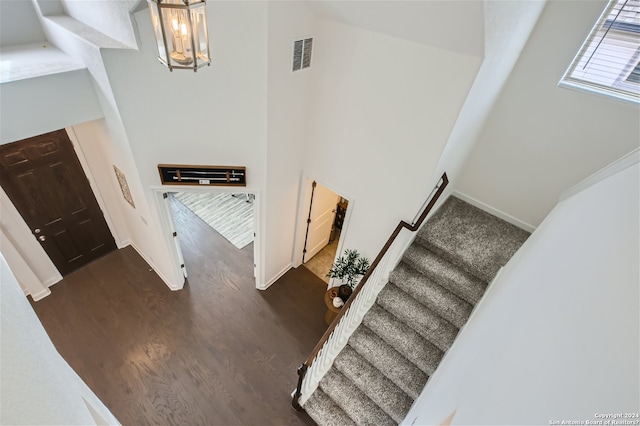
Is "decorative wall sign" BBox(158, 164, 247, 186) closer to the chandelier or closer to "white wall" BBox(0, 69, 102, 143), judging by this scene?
"white wall" BBox(0, 69, 102, 143)

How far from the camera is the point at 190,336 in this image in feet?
15.4

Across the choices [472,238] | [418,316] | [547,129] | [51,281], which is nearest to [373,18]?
[547,129]

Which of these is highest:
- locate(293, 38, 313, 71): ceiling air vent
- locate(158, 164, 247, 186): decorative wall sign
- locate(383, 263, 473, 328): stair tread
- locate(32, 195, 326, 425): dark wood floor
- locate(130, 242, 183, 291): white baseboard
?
locate(293, 38, 313, 71): ceiling air vent

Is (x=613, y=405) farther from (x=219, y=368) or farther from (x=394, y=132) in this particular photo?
(x=219, y=368)

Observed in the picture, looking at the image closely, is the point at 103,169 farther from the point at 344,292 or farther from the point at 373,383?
the point at 373,383

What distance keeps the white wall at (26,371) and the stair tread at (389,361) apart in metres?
2.91

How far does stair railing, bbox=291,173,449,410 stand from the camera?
371 cm

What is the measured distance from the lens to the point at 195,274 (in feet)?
18.0

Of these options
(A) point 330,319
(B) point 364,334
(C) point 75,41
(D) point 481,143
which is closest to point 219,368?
(A) point 330,319

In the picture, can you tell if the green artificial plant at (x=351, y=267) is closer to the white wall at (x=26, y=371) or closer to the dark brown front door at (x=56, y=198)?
the white wall at (x=26, y=371)

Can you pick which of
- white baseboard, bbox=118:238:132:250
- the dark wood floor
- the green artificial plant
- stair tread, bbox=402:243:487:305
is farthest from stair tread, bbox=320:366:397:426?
white baseboard, bbox=118:238:132:250

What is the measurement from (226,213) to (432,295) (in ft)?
14.3

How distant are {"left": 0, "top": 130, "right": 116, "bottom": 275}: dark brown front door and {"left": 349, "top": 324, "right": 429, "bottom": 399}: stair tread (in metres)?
4.29

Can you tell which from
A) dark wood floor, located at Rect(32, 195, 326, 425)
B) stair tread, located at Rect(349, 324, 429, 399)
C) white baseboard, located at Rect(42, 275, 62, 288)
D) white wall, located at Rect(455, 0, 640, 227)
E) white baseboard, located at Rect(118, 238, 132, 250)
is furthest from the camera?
white baseboard, located at Rect(118, 238, 132, 250)
